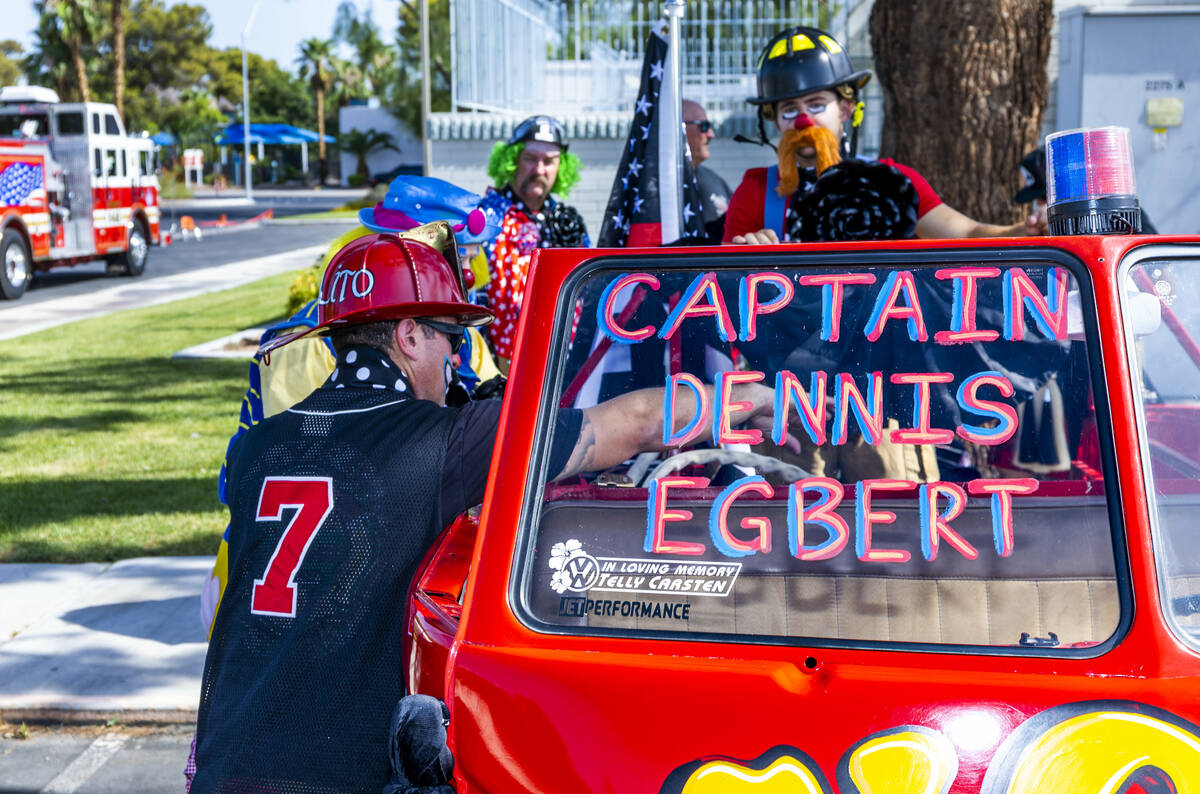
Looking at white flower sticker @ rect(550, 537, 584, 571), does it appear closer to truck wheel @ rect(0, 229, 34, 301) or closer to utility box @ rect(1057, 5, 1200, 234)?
utility box @ rect(1057, 5, 1200, 234)

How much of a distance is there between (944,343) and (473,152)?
8.79 metres

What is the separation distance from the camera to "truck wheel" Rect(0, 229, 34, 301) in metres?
18.0

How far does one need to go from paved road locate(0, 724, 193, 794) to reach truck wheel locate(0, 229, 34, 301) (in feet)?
50.2

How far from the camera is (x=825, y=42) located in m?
4.13

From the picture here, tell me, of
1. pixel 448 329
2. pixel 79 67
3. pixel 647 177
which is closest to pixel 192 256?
pixel 79 67

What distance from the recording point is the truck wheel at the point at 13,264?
18.0 m

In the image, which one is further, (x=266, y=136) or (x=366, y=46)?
(x=366, y=46)

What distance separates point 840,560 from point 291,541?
3.14 ft

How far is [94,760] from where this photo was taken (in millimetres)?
4238

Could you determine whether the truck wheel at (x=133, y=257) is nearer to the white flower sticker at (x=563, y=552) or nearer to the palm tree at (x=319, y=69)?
the white flower sticker at (x=563, y=552)

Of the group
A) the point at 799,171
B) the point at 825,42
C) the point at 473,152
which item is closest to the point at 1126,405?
the point at 799,171

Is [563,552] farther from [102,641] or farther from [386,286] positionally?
[102,641]

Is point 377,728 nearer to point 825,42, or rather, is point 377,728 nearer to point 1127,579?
point 1127,579

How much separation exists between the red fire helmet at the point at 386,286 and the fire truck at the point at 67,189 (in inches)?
683
